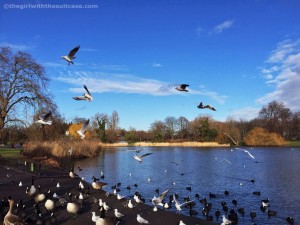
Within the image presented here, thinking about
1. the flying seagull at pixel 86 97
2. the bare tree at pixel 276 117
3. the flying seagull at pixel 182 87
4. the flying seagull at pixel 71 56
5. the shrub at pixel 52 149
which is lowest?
the shrub at pixel 52 149

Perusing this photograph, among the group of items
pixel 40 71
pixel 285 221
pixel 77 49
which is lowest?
pixel 285 221

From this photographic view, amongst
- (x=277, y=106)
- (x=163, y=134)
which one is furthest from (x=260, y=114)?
(x=163, y=134)

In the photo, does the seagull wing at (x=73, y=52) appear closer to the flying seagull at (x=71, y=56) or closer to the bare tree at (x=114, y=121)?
the flying seagull at (x=71, y=56)

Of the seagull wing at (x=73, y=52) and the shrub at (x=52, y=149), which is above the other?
the seagull wing at (x=73, y=52)

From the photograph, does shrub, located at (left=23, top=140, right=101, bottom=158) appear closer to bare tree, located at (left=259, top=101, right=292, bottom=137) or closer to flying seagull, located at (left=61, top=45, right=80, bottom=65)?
flying seagull, located at (left=61, top=45, right=80, bottom=65)

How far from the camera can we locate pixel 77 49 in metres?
12.9

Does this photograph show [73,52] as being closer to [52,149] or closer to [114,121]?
[52,149]

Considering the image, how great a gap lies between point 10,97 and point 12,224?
2950 centimetres

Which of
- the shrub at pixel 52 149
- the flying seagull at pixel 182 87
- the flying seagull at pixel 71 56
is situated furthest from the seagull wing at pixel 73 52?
the shrub at pixel 52 149

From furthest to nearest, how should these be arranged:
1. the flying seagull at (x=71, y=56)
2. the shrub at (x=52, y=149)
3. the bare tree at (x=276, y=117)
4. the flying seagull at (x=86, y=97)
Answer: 1. the bare tree at (x=276, y=117)
2. the shrub at (x=52, y=149)
3. the flying seagull at (x=86, y=97)
4. the flying seagull at (x=71, y=56)

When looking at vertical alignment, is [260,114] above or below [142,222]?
above

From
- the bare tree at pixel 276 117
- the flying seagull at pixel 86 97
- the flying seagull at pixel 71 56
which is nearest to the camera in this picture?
the flying seagull at pixel 71 56

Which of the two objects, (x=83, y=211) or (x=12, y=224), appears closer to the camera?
(x=12, y=224)

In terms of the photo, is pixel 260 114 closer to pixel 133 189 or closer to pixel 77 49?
pixel 133 189
